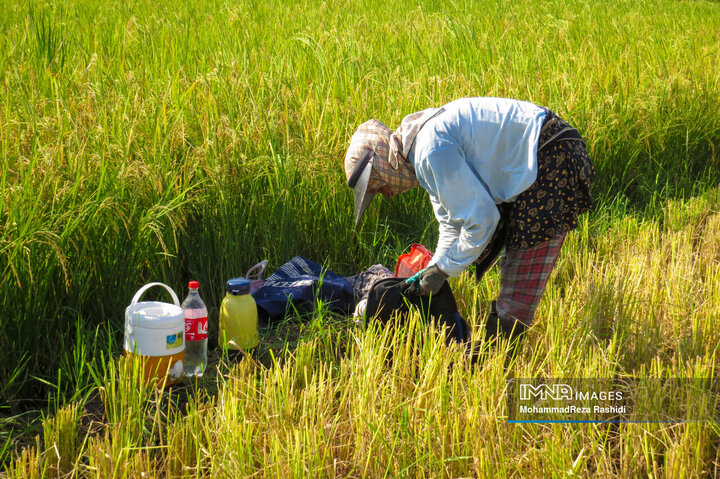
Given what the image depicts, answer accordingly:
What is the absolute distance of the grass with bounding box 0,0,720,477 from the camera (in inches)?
85.0

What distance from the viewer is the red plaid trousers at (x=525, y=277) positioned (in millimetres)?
2811

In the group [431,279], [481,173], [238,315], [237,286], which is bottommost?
[238,315]

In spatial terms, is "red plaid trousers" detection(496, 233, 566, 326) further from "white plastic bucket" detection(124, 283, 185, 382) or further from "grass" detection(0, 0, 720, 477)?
"white plastic bucket" detection(124, 283, 185, 382)

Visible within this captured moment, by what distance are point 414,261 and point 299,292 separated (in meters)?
0.58

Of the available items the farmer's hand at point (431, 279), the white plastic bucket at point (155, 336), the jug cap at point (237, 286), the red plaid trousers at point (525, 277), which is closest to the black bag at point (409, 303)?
the farmer's hand at point (431, 279)

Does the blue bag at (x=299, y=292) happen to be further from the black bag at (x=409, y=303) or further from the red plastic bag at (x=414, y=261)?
the black bag at (x=409, y=303)

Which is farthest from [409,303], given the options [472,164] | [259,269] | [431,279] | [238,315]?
[259,269]

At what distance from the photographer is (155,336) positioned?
2570 millimetres

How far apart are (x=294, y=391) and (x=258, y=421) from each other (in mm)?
295

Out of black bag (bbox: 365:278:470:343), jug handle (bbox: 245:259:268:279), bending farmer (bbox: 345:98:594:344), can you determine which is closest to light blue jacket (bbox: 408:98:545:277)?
bending farmer (bbox: 345:98:594:344)

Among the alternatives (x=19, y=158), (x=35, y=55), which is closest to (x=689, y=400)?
(x=19, y=158)

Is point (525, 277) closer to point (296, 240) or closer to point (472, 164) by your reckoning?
point (472, 164)

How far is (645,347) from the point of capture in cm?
272

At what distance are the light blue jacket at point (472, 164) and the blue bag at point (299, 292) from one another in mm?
818
